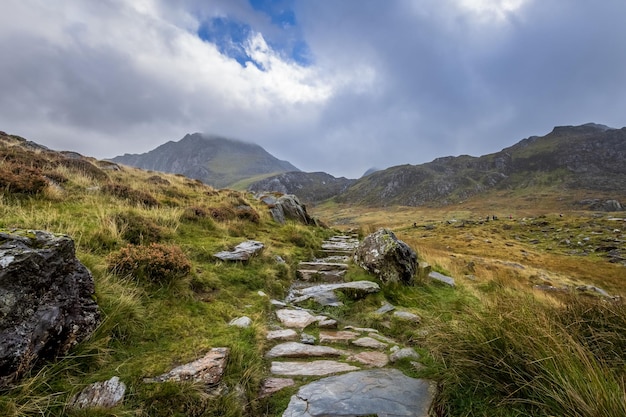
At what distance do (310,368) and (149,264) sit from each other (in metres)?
3.55

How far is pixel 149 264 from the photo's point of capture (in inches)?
224

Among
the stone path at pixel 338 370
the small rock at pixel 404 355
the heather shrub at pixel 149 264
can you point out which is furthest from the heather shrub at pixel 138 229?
the small rock at pixel 404 355

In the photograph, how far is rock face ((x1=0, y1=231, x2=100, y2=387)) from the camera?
9.48 ft

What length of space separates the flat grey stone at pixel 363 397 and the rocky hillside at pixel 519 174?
143099mm

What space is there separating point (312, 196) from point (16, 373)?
19194cm

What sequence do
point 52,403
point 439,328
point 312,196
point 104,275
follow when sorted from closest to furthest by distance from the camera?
point 52,403
point 439,328
point 104,275
point 312,196

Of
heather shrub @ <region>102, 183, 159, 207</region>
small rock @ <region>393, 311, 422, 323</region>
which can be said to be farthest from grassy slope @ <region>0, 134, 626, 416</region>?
heather shrub @ <region>102, 183, 159, 207</region>

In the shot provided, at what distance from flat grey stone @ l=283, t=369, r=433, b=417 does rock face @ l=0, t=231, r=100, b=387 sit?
2.61 m

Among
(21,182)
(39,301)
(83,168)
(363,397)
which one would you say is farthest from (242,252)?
(83,168)

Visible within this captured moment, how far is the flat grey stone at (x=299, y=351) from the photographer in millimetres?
4695

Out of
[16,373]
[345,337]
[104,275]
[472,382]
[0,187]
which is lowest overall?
[345,337]

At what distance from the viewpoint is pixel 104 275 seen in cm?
487

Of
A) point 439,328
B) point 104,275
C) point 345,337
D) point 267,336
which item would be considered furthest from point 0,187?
point 439,328

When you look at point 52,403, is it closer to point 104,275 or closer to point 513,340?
point 104,275
